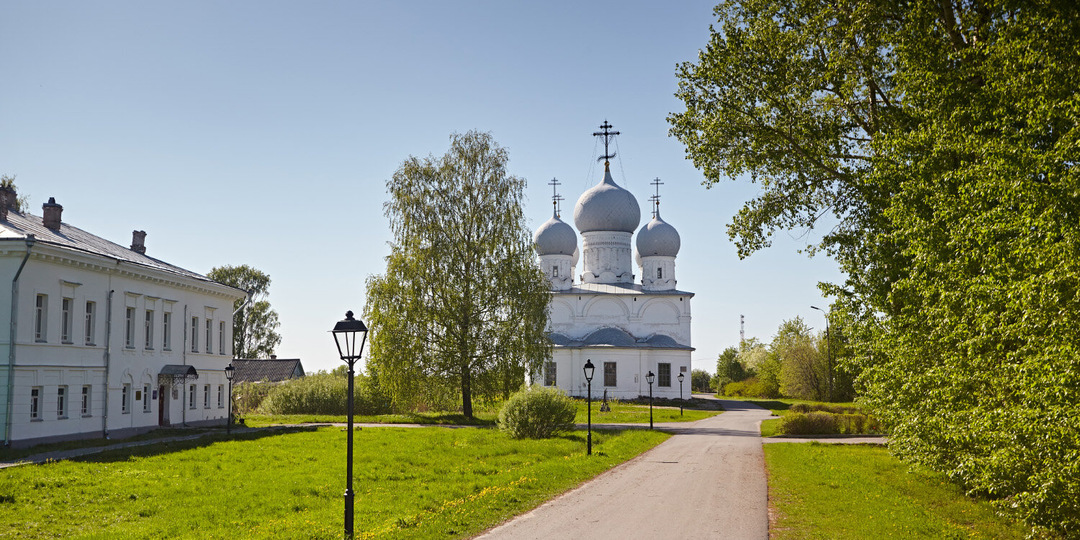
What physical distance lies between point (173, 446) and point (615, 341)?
36.9 m

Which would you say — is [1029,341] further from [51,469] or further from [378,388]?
[378,388]

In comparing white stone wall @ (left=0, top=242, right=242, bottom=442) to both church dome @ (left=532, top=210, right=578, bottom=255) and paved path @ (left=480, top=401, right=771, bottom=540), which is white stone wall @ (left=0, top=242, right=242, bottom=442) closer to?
paved path @ (left=480, top=401, right=771, bottom=540)

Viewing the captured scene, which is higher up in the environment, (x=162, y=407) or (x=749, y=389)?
(x=162, y=407)

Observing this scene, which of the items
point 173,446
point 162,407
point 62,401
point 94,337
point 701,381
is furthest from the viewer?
point 701,381

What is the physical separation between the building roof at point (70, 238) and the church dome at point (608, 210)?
32.2 meters

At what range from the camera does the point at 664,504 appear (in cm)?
1359

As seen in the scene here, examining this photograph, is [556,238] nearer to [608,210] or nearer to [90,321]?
[608,210]

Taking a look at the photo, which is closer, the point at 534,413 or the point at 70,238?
the point at 534,413

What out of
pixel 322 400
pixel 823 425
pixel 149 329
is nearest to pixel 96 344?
pixel 149 329

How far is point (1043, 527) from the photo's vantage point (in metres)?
10.7

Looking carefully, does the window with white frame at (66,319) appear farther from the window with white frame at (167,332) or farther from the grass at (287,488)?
the window with white frame at (167,332)

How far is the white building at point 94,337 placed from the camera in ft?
75.3

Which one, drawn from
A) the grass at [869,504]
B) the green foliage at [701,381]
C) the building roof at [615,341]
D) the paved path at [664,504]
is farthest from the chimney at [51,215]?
the green foliage at [701,381]

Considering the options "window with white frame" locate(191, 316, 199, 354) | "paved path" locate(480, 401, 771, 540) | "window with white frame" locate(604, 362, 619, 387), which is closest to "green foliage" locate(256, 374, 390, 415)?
"window with white frame" locate(191, 316, 199, 354)
